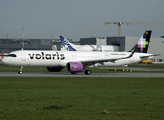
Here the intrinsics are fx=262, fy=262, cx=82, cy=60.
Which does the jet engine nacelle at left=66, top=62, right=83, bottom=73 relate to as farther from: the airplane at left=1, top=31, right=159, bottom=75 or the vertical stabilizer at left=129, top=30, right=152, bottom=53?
the vertical stabilizer at left=129, top=30, right=152, bottom=53

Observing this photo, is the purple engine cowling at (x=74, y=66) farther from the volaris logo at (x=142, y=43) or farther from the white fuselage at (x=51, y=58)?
the volaris logo at (x=142, y=43)

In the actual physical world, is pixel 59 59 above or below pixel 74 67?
above

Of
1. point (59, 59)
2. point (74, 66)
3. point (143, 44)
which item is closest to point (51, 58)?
point (59, 59)

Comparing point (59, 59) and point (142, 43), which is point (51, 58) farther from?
point (142, 43)

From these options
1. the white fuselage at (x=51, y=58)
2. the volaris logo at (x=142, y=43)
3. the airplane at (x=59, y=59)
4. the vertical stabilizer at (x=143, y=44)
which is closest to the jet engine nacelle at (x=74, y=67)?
the airplane at (x=59, y=59)

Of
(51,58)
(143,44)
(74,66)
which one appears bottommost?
(74,66)

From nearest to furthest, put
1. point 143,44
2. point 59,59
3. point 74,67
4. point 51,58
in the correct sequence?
point 74,67 → point 51,58 → point 59,59 → point 143,44

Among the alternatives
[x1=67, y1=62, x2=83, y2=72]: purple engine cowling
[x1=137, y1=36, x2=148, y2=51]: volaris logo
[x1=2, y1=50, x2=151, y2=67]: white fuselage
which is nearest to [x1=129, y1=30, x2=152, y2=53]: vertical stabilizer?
[x1=137, y1=36, x2=148, y2=51]: volaris logo

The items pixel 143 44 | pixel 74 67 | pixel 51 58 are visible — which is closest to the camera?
pixel 74 67
